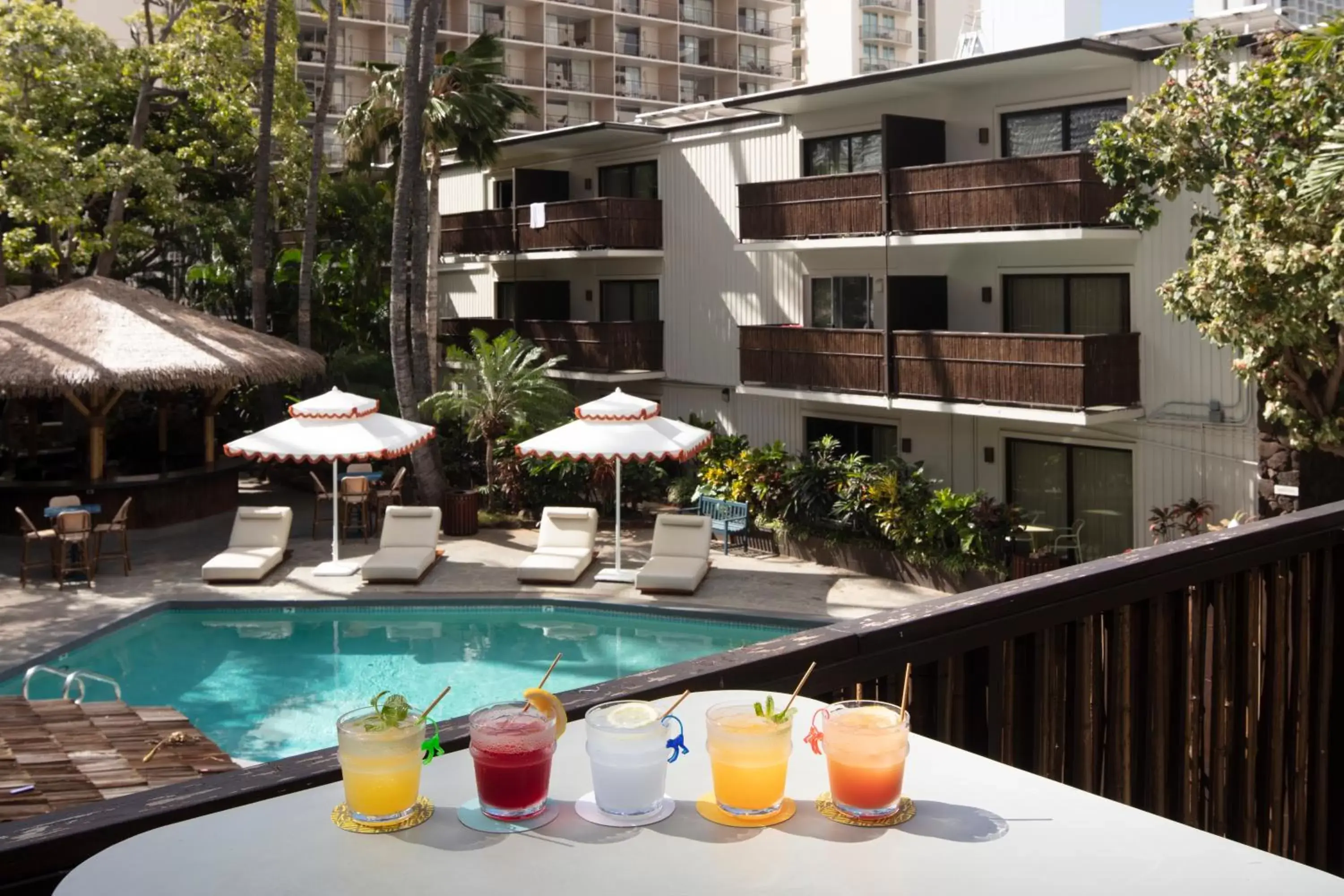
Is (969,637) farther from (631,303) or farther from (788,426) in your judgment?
(631,303)

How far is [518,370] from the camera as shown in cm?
2725

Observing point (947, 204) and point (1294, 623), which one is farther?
point (947, 204)

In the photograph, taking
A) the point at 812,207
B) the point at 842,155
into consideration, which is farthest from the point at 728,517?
the point at 842,155

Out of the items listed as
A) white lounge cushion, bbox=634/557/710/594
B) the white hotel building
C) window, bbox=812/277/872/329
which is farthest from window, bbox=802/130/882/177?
white lounge cushion, bbox=634/557/710/594

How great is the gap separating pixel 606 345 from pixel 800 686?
2789 centimetres

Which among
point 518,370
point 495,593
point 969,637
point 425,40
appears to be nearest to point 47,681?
point 495,593

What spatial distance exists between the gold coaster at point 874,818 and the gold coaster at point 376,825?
616mm

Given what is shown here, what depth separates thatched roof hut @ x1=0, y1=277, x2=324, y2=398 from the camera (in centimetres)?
2433

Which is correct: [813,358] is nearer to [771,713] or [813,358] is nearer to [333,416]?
[333,416]

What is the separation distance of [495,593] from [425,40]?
11377 mm

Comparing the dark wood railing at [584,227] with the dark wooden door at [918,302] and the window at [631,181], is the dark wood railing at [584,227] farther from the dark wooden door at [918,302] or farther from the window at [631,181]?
the dark wooden door at [918,302]

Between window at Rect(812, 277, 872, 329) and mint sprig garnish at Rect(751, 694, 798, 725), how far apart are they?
Result: 23.4 meters

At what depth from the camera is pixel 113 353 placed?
2506cm

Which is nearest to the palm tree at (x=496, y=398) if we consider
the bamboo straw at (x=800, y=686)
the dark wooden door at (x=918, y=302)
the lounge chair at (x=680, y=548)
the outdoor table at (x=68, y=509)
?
the lounge chair at (x=680, y=548)
